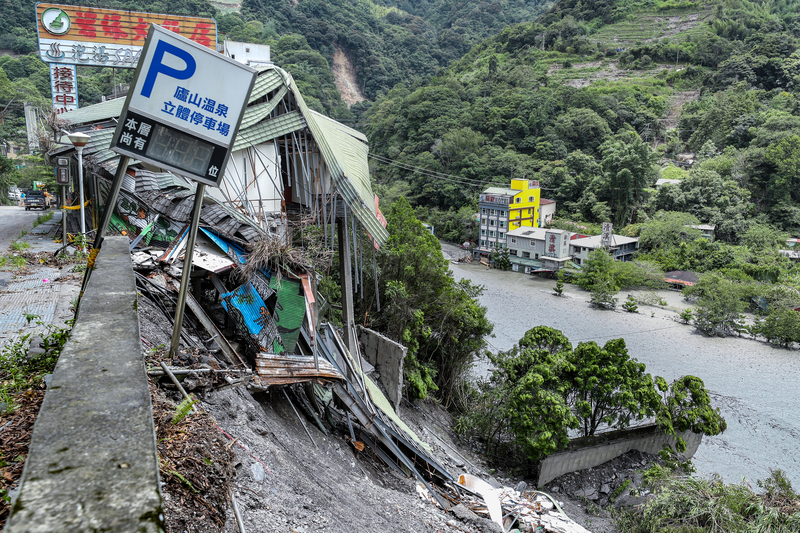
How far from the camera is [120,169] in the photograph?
12.2ft

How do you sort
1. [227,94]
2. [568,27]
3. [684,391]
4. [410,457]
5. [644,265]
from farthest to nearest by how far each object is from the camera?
[568,27] → [644,265] → [684,391] → [410,457] → [227,94]

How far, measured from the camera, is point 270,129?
8109 mm

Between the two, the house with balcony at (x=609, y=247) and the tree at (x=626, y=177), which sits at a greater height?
the tree at (x=626, y=177)

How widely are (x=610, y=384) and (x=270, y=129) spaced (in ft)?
31.7

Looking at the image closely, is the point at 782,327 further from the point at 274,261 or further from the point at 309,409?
the point at 274,261

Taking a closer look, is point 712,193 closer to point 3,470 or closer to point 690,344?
point 690,344

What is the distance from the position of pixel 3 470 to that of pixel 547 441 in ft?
37.2

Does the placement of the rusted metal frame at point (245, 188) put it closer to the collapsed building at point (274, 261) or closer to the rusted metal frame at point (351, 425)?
the collapsed building at point (274, 261)

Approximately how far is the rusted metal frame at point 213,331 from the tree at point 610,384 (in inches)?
363

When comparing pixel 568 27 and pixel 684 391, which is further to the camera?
pixel 568 27

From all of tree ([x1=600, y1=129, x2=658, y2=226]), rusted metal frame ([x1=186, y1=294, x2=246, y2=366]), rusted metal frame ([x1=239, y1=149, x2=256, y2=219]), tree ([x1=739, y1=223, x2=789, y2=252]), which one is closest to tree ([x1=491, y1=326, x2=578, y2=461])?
rusted metal frame ([x1=239, y1=149, x2=256, y2=219])

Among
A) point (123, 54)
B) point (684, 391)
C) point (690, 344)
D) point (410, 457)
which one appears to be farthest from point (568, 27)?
point (410, 457)

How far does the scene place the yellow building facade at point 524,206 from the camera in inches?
1474

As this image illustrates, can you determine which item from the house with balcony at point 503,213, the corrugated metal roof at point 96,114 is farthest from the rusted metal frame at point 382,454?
the house with balcony at point 503,213
